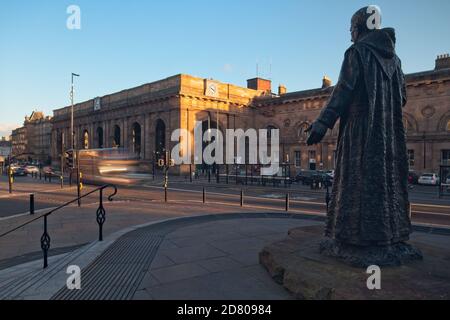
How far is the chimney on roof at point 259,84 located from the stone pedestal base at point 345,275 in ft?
190

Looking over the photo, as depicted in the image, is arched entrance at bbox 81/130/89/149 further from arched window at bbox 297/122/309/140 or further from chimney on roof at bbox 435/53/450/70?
chimney on roof at bbox 435/53/450/70

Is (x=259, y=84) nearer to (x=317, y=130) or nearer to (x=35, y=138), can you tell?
(x=317, y=130)

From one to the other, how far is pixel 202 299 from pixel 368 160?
306 centimetres

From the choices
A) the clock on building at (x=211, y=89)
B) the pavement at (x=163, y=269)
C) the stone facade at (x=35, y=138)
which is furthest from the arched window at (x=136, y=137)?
the stone facade at (x=35, y=138)

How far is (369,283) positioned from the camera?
376 cm

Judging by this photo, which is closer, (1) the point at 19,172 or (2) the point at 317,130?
(2) the point at 317,130

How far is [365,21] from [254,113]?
51397 mm

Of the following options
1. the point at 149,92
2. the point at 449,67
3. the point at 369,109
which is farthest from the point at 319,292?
the point at 149,92

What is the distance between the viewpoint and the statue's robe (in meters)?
4.57

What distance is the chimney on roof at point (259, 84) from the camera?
61453mm

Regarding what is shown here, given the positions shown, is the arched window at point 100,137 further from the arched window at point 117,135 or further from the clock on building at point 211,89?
the clock on building at point 211,89

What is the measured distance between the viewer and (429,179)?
32.0 metres

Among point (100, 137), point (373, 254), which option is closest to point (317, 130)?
point (373, 254)
